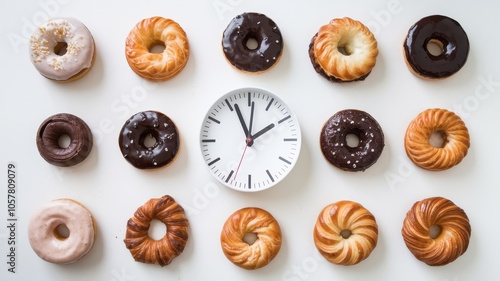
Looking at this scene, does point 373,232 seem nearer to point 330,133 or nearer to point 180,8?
point 330,133

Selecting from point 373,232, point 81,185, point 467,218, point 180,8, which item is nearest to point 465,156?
point 467,218

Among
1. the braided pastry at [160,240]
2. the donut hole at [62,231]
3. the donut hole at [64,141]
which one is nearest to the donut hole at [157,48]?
the donut hole at [64,141]

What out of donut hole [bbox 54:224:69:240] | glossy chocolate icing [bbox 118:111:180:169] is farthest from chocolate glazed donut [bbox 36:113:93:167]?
donut hole [bbox 54:224:69:240]

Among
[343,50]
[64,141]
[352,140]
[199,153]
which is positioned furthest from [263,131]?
[64,141]

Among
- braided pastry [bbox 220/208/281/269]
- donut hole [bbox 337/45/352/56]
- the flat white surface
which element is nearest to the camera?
braided pastry [bbox 220/208/281/269]

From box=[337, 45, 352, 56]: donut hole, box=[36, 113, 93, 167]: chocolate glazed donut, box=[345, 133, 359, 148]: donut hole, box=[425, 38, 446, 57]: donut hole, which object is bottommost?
box=[36, 113, 93, 167]: chocolate glazed donut

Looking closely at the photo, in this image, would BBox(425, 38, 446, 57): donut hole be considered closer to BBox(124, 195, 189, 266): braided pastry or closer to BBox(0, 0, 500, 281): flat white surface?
BBox(0, 0, 500, 281): flat white surface
